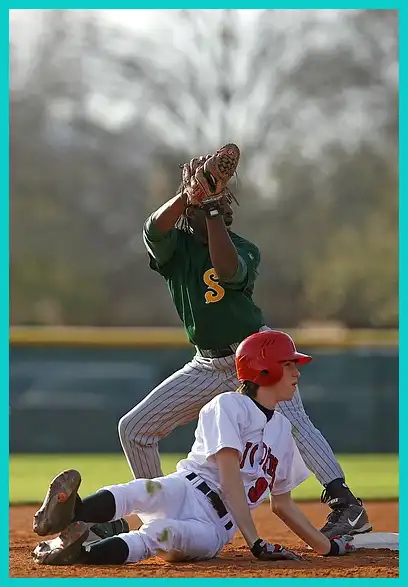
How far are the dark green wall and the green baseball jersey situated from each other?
8.13 metres

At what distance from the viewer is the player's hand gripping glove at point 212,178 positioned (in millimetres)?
4004

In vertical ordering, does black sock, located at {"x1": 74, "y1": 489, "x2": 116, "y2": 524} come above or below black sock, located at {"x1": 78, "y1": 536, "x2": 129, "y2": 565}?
above

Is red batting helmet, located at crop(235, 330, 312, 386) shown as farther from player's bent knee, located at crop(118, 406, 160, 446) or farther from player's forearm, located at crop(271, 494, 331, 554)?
player's bent knee, located at crop(118, 406, 160, 446)

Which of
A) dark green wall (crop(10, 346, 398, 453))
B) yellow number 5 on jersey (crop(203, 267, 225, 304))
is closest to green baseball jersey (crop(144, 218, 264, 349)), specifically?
yellow number 5 on jersey (crop(203, 267, 225, 304))

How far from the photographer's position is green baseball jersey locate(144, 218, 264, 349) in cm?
425

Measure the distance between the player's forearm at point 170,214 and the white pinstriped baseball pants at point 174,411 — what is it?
0.58 meters

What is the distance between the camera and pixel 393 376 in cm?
1301

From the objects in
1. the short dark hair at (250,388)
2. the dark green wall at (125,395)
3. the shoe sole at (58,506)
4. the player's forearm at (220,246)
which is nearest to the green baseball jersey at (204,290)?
the player's forearm at (220,246)

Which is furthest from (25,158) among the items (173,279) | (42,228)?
(173,279)

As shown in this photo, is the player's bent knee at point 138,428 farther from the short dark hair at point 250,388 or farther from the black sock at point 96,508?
the black sock at point 96,508

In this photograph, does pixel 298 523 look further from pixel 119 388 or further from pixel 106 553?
pixel 119 388

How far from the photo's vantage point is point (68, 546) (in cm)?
363

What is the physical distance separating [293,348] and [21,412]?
922 centimetres

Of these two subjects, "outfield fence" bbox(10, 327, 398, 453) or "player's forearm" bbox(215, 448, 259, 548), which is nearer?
"player's forearm" bbox(215, 448, 259, 548)
